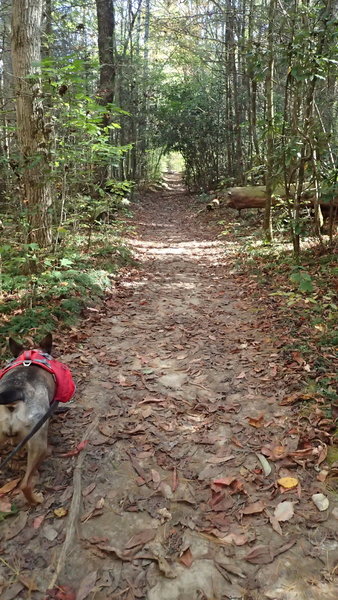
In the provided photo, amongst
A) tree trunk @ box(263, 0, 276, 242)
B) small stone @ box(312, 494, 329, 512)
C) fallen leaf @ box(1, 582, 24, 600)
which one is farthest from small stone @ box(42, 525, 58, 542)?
tree trunk @ box(263, 0, 276, 242)

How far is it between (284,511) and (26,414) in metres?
Answer: 1.84

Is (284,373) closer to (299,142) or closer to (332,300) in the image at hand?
(332,300)

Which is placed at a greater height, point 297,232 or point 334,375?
point 297,232

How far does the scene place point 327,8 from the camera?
594 centimetres

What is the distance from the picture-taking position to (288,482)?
2.73m

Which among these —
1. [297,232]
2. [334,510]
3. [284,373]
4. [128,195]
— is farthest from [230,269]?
[128,195]

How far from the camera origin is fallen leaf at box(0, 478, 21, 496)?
2666 mm

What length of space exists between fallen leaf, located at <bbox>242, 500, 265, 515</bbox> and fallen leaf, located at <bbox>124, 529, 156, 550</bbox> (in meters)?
0.63

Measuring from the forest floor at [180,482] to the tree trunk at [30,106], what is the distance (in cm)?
259

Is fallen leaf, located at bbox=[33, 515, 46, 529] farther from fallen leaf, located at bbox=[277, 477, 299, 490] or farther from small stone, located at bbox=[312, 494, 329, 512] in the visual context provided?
small stone, located at bbox=[312, 494, 329, 512]

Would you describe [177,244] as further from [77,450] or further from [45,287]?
[77,450]

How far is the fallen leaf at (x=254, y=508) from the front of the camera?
252cm

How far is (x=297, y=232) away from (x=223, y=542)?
5.82 m

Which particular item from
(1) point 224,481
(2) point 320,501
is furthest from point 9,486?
(2) point 320,501
